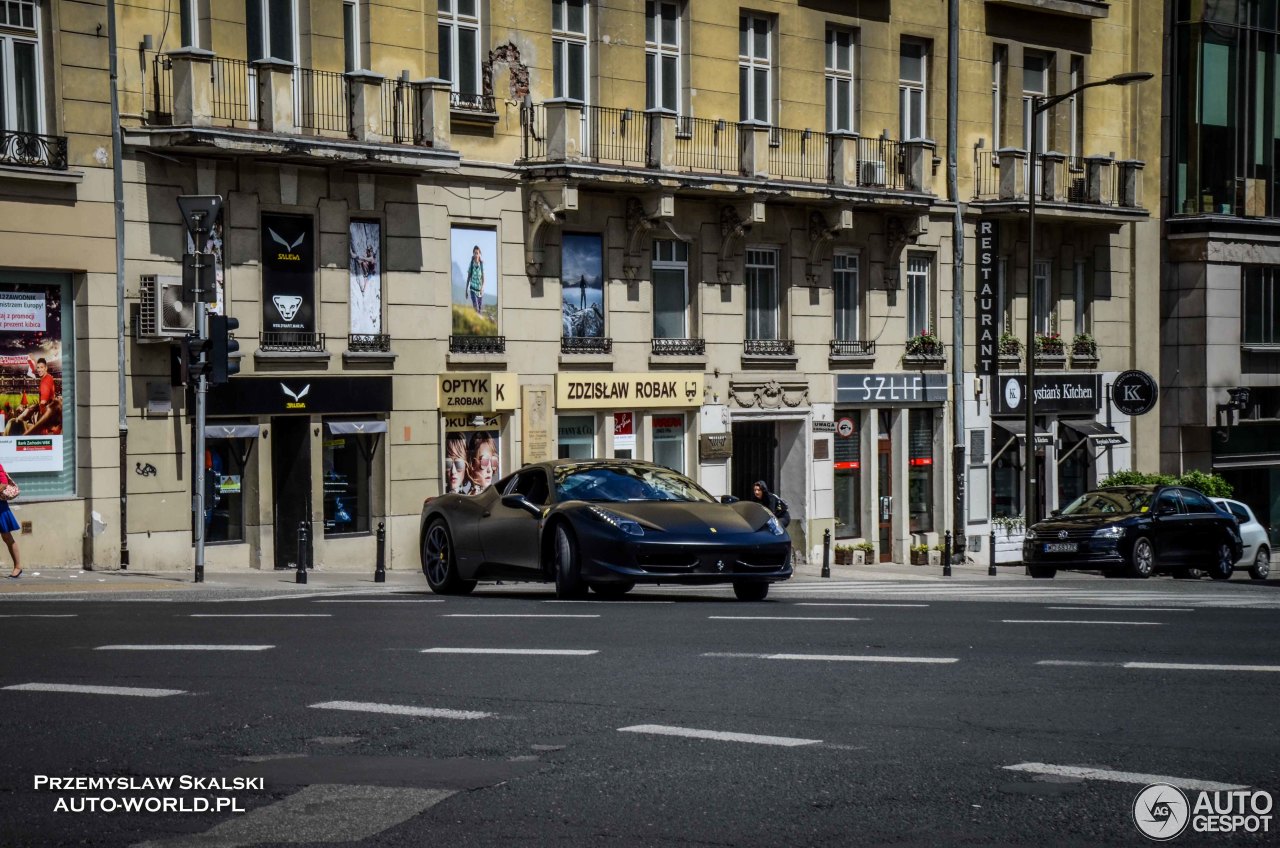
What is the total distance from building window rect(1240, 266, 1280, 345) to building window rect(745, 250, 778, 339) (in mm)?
15234

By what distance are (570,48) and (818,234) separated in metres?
7.15

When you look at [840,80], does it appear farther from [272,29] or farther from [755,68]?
[272,29]

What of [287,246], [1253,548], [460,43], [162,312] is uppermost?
[460,43]

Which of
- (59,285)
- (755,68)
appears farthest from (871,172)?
(59,285)

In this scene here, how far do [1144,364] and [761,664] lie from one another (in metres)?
36.7

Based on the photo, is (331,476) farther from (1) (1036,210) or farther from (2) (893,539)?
(1) (1036,210)

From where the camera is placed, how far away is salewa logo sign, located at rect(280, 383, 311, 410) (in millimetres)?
29516

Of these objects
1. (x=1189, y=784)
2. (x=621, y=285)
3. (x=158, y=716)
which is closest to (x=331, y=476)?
(x=621, y=285)

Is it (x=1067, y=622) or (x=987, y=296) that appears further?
(x=987, y=296)

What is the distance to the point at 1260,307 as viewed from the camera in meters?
48.0

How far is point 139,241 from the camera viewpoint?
27578mm

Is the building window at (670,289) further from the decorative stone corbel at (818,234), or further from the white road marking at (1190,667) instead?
the white road marking at (1190,667)

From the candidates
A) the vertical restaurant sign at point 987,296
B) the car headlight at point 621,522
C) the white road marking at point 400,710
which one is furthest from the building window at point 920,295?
the white road marking at point 400,710

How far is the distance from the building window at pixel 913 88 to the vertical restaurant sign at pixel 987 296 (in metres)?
2.68
